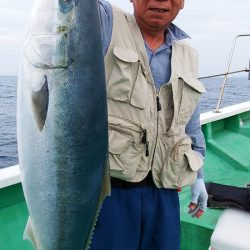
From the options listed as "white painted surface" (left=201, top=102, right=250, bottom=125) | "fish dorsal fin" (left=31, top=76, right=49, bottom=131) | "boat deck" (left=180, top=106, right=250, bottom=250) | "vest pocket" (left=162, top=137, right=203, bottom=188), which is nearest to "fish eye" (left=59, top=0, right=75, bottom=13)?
"fish dorsal fin" (left=31, top=76, right=49, bottom=131)

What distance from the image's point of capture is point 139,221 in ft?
8.78

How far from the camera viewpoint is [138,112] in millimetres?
2555

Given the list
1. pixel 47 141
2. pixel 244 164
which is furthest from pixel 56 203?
pixel 244 164

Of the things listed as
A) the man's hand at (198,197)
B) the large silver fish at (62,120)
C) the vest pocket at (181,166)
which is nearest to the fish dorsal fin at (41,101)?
the large silver fish at (62,120)

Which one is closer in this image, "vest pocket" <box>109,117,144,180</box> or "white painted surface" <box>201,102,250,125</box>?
"vest pocket" <box>109,117,144,180</box>

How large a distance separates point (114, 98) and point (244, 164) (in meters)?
3.87

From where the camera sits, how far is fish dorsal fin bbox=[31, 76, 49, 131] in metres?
1.72

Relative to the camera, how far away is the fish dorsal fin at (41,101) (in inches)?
67.7

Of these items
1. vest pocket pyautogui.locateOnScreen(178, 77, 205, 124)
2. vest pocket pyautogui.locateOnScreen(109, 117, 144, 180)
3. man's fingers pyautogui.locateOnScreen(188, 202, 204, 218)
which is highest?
vest pocket pyautogui.locateOnScreen(178, 77, 205, 124)

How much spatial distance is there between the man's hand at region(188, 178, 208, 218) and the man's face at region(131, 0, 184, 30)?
1.23 metres

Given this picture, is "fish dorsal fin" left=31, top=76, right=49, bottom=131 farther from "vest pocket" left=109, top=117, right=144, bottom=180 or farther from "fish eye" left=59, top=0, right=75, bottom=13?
"vest pocket" left=109, top=117, right=144, bottom=180

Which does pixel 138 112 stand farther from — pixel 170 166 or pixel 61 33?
pixel 61 33

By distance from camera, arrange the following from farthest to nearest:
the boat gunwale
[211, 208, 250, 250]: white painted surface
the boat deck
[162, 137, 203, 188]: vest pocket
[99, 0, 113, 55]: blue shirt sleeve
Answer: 1. the boat deck
2. the boat gunwale
3. [211, 208, 250, 250]: white painted surface
4. [162, 137, 203, 188]: vest pocket
5. [99, 0, 113, 55]: blue shirt sleeve

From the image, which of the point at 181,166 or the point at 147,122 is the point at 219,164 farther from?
the point at 147,122
